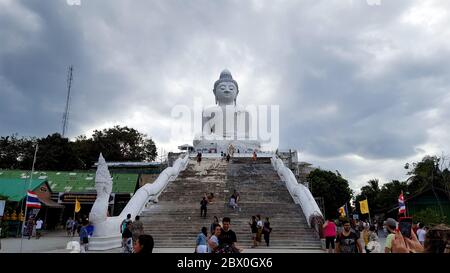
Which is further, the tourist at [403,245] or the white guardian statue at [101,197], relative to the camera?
the white guardian statue at [101,197]

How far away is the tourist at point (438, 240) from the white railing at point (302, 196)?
9.75 m

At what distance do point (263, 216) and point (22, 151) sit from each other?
33.3 meters

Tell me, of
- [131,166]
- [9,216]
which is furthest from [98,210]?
[131,166]

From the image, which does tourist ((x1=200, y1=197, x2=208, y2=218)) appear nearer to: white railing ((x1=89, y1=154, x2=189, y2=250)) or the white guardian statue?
white railing ((x1=89, y1=154, x2=189, y2=250))

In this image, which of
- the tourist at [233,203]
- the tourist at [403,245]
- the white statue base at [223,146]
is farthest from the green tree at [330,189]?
the tourist at [403,245]

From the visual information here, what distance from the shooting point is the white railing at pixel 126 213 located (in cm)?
1137

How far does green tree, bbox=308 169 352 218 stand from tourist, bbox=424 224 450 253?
1327 inches

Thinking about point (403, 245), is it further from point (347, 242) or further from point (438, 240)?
point (347, 242)

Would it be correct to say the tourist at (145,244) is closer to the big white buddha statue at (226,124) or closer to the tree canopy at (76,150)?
the big white buddha statue at (226,124)

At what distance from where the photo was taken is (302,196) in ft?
51.2

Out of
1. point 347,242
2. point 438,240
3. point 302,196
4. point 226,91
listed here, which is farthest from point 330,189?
point 438,240

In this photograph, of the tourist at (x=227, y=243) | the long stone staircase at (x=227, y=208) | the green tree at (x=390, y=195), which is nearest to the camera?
the tourist at (x=227, y=243)

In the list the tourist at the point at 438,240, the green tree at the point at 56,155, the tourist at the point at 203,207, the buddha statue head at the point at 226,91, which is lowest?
the tourist at the point at 438,240
